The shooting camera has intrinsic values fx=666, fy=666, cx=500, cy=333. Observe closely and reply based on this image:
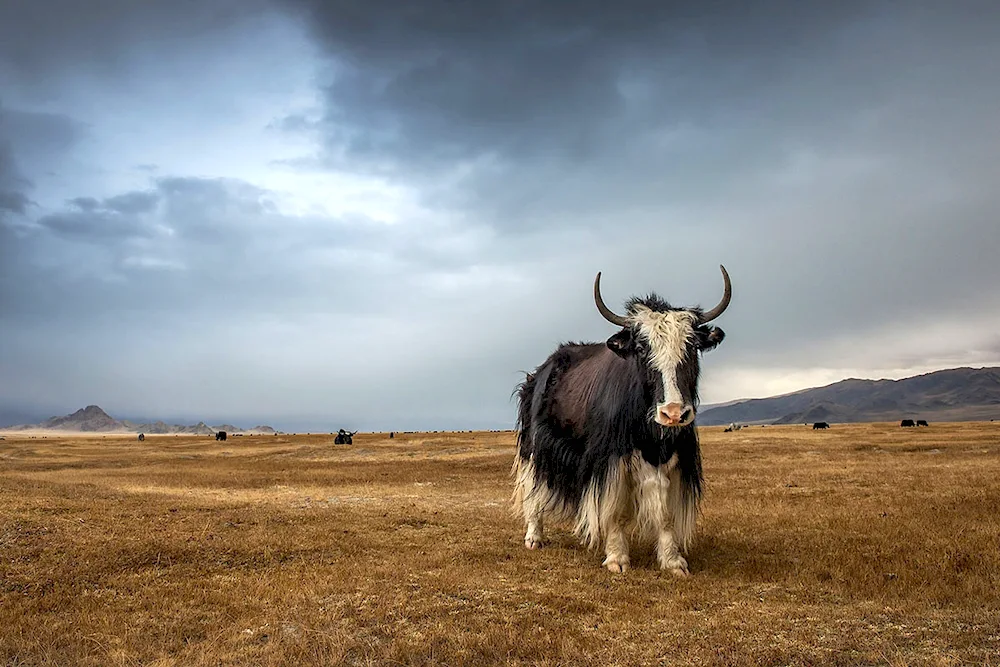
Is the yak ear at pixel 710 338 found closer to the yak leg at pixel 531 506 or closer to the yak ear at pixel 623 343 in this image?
the yak ear at pixel 623 343

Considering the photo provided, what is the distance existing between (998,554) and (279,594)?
1004cm

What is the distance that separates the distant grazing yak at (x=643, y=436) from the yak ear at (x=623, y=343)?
0.05 ft

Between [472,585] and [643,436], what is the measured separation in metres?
3.12

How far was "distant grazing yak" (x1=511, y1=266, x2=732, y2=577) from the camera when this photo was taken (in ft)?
29.2

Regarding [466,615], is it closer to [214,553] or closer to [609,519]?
[609,519]

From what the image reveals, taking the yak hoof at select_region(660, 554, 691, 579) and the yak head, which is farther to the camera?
the yak hoof at select_region(660, 554, 691, 579)

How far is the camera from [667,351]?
28.8 feet

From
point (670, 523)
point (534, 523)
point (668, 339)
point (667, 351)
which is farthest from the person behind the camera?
point (534, 523)

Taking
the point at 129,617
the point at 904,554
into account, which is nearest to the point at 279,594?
the point at 129,617

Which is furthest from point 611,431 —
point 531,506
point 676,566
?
point 531,506

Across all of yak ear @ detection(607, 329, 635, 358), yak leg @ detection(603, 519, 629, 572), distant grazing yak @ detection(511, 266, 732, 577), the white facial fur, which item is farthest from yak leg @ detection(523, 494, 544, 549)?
the white facial fur

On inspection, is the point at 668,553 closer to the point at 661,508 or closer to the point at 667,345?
the point at 661,508

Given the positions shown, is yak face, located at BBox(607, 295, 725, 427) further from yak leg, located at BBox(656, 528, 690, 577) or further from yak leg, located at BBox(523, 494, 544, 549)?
yak leg, located at BBox(523, 494, 544, 549)

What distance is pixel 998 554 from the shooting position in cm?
966
